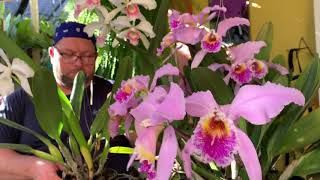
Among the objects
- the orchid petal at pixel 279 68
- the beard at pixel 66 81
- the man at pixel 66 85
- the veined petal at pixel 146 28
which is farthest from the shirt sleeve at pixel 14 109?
the orchid petal at pixel 279 68

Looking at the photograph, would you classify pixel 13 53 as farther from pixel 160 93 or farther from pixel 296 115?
pixel 296 115

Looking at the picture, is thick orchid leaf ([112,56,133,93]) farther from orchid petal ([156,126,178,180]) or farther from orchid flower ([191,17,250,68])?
orchid petal ([156,126,178,180])

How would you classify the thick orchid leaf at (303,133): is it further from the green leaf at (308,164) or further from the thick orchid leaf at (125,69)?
the thick orchid leaf at (125,69)

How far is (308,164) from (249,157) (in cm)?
16

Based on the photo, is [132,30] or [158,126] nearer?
[158,126]

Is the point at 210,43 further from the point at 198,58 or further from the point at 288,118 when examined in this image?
the point at 288,118

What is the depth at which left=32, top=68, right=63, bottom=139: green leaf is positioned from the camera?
752 mm

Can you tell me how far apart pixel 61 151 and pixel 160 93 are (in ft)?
1.23

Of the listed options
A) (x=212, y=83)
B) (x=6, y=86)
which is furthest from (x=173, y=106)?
(x=6, y=86)

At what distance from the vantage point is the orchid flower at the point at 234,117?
0.51 metres

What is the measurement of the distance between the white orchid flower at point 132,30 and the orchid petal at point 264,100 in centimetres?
41

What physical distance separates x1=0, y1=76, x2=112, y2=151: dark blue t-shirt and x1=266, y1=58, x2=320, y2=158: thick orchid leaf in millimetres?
621

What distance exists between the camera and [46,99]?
0.76 meters

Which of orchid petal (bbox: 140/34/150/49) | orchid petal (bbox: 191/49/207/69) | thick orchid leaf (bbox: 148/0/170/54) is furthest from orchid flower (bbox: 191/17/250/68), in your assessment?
orchid petal (bbox: 140/34/150/49)
